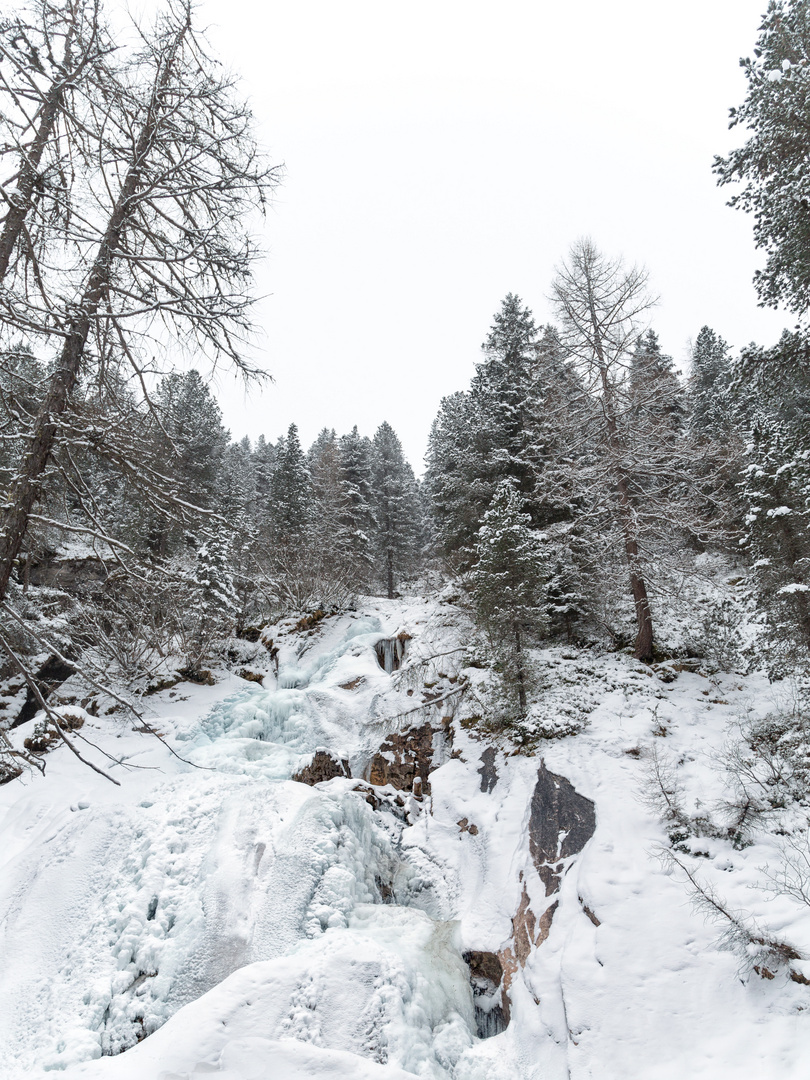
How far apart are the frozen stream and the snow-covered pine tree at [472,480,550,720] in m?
3.81

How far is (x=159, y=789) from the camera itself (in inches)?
377

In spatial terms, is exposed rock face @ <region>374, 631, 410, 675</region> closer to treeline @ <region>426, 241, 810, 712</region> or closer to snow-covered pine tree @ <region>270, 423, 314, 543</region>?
treeline @ <region>426, 241, 810, 712</region>

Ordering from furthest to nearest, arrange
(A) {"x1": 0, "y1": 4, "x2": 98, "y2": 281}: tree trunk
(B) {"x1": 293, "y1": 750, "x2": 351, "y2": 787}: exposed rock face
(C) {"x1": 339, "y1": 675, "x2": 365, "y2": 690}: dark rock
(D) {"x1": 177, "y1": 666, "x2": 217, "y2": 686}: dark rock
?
(D) {"x1": 177, "y1": 666, "x2": 217, "y2": 686}: dark rock < (C) {"x1": 339, "y1": 675, "x2": 365, "y2": 690}: dark rock < (B) {"x1": 293, "y1": 750, "x2": 351, "y2": 787}: exposed rock face < (A) {"x1": 0, "y1": 4, "x2": 98, "y2": 281}: tree trunk

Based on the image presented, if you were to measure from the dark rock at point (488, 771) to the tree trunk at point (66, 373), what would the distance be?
9.41 metres

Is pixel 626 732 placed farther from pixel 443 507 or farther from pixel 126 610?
pixel 443 507

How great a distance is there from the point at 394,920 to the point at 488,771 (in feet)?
11.2

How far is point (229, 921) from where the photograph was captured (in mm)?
6906

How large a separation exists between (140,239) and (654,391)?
1200 centimetres

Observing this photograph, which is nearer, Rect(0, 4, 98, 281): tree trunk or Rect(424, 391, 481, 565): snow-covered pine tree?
Rect(0, 4, 98, 281): tree trunk

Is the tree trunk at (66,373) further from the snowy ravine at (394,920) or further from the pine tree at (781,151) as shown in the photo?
the pine tree at (781,151)

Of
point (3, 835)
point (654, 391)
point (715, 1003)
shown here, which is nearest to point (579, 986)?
point (715, 1003)

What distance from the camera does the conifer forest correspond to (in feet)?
9.53

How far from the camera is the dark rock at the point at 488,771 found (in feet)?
32.2

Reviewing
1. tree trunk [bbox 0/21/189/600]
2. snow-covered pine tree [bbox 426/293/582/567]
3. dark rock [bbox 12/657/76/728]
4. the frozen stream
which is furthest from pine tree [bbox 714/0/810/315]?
dark rock [bbox 12/657/76/728]
